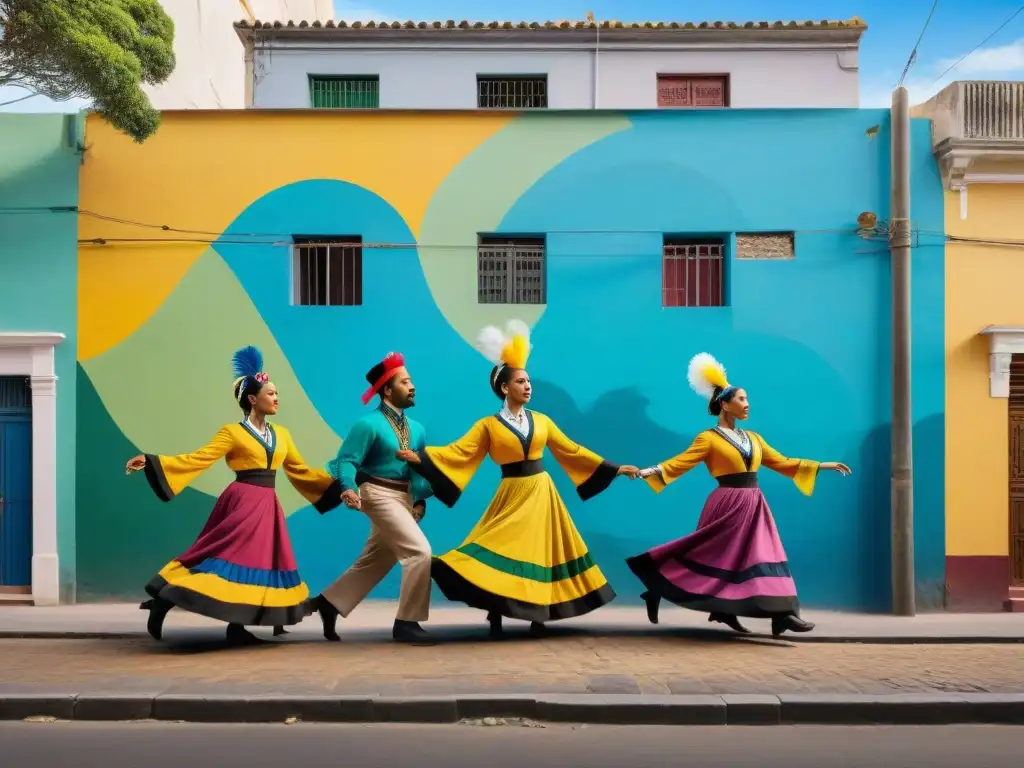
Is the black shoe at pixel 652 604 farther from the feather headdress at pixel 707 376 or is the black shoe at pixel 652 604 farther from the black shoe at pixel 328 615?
the black shoe at pixel 328 615

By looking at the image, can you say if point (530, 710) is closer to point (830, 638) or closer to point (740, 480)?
point (740, 480)

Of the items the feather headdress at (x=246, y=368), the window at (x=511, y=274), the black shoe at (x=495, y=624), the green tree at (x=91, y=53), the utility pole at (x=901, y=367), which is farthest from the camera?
the window at (x=511, y=274)

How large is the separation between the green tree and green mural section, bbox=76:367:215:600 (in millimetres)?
2723

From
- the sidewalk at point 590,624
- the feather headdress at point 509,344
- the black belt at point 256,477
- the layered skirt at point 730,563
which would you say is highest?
the feather headdress at point 509,344

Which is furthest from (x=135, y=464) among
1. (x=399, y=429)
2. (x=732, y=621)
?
(x=732, y=621)

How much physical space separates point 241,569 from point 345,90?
12250 millimetres

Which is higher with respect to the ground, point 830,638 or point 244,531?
point 244,531

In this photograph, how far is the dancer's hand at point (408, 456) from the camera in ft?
28.0

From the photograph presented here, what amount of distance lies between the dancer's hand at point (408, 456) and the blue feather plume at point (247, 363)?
1.28 metres

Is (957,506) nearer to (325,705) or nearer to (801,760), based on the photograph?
(801,760)

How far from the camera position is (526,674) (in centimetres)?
724

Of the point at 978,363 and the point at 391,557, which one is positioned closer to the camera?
the point at 391,557

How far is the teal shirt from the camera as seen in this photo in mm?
8547

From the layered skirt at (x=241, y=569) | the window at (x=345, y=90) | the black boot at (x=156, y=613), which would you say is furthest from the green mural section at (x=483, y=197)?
the window at (x=345, y=90)
